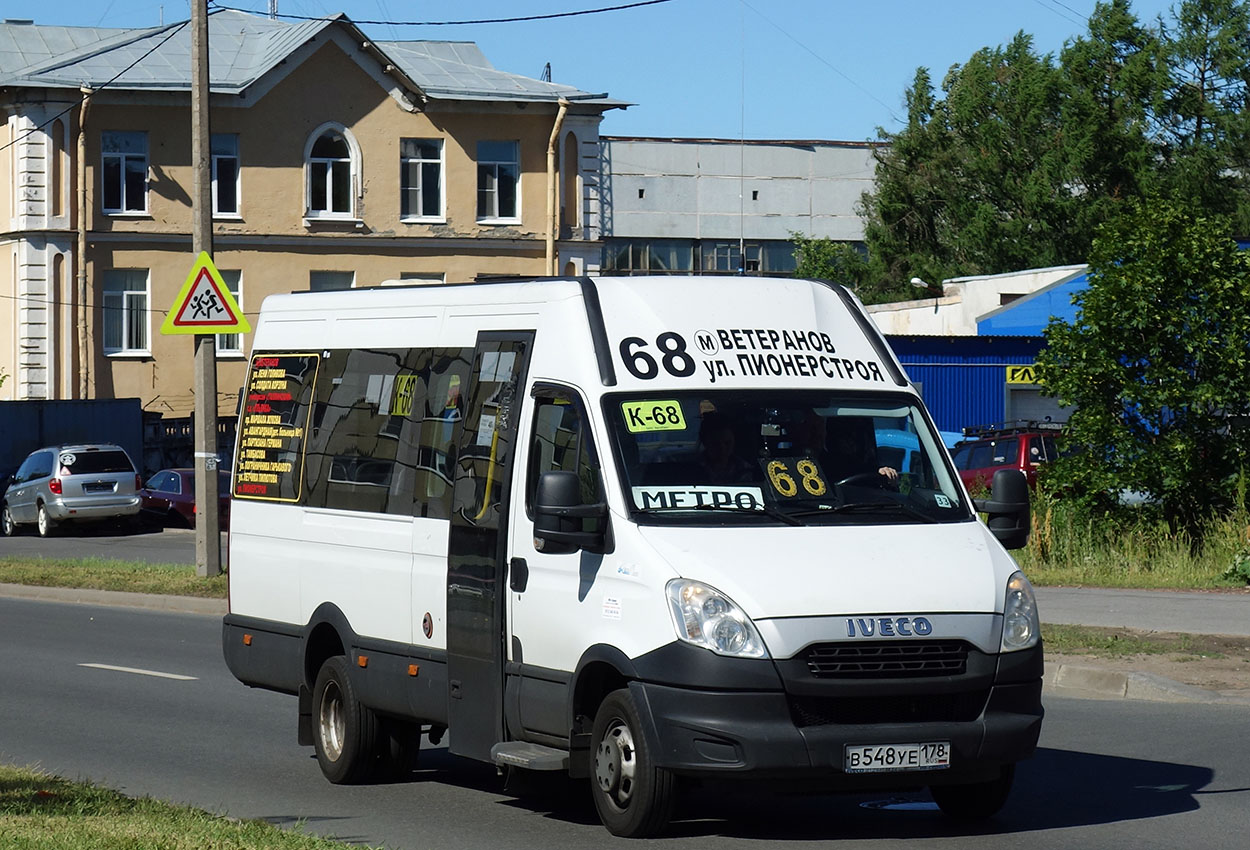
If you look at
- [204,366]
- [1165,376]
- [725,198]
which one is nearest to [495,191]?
[204,366]

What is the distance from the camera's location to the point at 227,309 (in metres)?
20.0

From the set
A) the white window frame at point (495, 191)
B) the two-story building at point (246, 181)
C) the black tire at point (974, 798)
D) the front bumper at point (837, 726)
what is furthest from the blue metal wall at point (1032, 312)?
the front bumper at point (837, 726)

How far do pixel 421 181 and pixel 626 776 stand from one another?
138ft

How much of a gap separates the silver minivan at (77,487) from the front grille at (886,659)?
30.2 meters

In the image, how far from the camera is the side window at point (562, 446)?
8.16 m

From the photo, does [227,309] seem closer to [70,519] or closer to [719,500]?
[719,500]

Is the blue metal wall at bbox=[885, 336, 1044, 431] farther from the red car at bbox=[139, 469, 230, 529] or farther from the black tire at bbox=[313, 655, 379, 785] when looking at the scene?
the black tire at bbox=[313, 655, 379, 785]

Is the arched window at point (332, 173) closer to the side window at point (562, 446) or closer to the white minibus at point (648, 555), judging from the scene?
the white minibus at point (648, 555)

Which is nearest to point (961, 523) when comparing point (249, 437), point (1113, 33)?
point (249, 437)

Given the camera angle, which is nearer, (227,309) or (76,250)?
(227,309)

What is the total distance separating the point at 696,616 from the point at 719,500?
73cm

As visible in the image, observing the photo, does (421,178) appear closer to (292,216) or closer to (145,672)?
(292,216)

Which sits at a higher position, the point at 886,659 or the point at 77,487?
the point at 886,659

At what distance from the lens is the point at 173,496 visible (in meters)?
36.3
